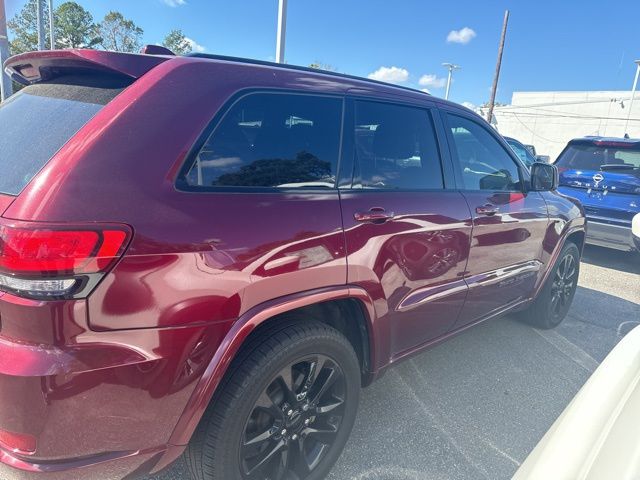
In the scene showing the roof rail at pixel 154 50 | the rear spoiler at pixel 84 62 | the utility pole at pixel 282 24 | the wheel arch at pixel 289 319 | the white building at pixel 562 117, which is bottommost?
the wheel arch at pixel 289 319

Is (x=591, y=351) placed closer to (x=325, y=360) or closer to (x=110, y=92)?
(x=325, y=360)

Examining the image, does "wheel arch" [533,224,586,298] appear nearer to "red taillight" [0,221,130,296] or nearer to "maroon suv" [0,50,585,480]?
"maroon suv" [0,50,585,480]

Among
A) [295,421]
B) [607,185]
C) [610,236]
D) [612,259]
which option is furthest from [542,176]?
[612,259]

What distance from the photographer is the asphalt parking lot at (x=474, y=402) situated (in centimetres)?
238

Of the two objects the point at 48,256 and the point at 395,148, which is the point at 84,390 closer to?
the point at 48,256

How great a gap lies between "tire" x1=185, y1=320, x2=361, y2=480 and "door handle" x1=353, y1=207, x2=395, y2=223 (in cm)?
52

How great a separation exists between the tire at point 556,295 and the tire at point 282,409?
261 centimetres

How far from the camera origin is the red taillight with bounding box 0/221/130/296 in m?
1.31

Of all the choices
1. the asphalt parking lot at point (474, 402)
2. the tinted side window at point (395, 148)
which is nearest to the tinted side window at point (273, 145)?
the tinted side window at point (395, 148)

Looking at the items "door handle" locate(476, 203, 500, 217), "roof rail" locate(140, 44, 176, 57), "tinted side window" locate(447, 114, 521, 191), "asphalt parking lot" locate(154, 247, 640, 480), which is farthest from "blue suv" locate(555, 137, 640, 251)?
"roof rail" locate(140, 44, 176, 57)

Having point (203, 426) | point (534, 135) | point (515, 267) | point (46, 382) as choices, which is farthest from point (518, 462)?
point (534, 135)

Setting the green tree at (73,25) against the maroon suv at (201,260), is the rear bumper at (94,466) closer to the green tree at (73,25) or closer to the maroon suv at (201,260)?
the maroon suv at (201,260)

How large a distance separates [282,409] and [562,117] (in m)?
37.7

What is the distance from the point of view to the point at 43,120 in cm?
167
